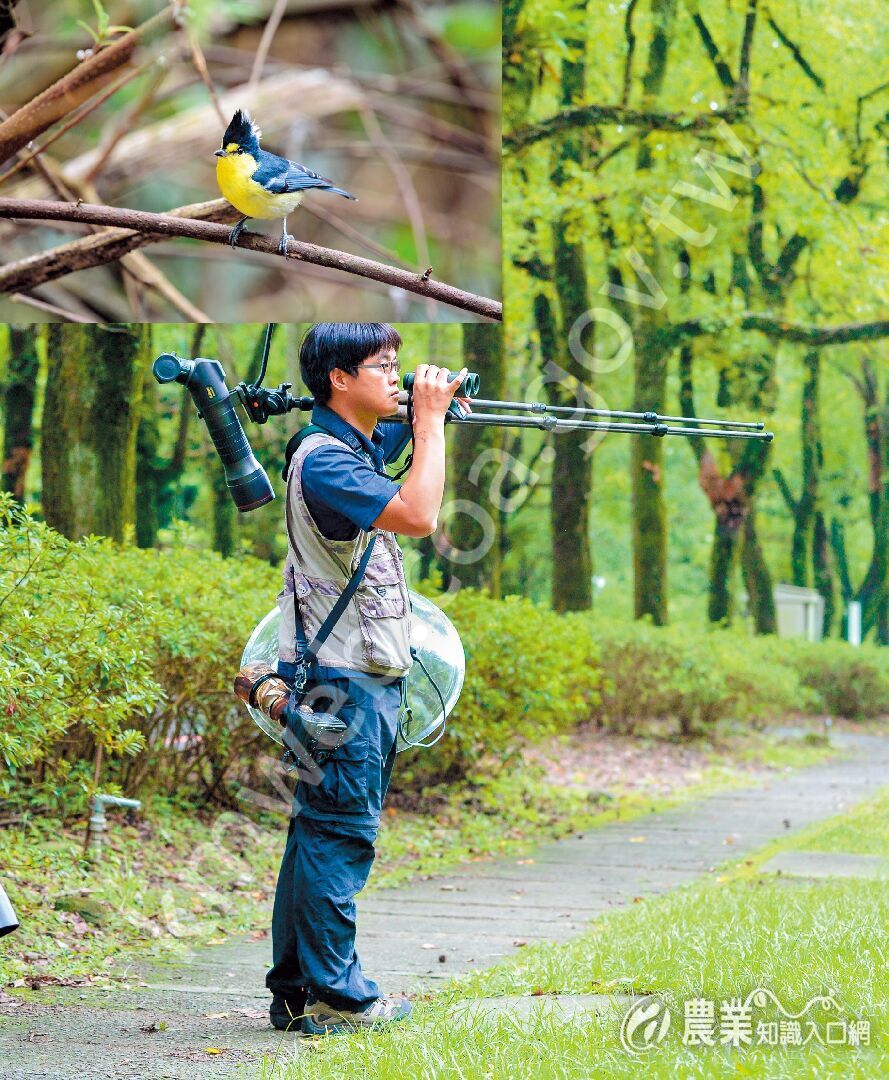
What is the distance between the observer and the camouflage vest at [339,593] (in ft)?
12.6

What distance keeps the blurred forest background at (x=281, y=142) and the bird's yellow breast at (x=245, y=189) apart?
2.48 metres

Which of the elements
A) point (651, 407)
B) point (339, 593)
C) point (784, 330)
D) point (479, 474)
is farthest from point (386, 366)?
point (784, 330)

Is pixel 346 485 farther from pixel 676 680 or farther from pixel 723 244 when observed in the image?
pixel 723 244

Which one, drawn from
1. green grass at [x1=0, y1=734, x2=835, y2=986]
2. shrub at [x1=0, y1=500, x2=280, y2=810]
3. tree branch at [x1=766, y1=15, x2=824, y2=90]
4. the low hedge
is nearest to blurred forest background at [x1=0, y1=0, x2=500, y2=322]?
the low hedge

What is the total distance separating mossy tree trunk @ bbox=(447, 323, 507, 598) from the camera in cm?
1078

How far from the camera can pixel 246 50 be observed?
29.2ft

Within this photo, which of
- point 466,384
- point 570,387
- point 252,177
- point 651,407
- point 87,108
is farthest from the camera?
point 651,407

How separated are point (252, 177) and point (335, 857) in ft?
9.22

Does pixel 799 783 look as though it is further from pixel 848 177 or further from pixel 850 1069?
pixel 850 1069

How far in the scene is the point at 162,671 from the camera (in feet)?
21.0

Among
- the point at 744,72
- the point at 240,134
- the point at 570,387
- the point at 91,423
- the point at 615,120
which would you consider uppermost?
the point at 744,72

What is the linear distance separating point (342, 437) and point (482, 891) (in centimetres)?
303

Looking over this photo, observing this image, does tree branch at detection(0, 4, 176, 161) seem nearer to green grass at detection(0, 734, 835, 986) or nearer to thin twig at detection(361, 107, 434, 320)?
thin twig at detection(361, 107, 434, 320)

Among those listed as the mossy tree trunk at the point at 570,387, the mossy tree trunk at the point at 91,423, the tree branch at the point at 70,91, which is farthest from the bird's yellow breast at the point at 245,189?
the mossy tree trunk at the point at 570,387
